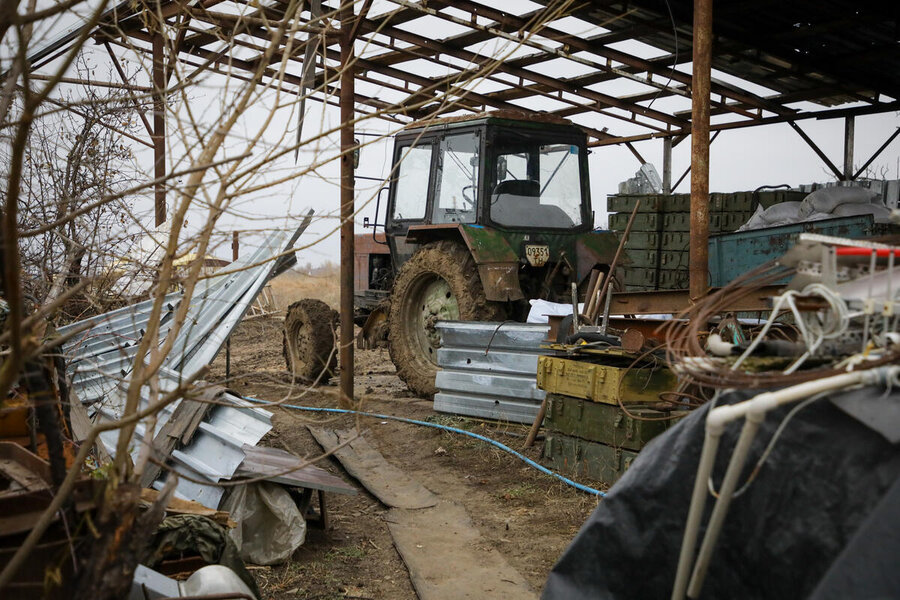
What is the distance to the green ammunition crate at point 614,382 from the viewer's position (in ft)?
18.6

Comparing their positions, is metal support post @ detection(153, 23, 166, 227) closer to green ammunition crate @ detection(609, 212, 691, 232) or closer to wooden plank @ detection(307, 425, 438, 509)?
wooden plank @ detection(307, 425, 438, 509)

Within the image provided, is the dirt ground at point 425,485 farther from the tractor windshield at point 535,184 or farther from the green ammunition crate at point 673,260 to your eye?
the green ammunition crate at point 673,260

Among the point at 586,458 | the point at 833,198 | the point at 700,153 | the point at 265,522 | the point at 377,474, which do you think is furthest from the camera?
the point at 833,198

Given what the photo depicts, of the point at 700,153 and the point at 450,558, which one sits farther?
the point at 700,153

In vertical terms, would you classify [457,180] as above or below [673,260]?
above

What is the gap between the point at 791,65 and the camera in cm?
1106

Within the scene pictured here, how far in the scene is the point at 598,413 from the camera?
5.84 m

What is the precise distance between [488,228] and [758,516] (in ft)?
20.3

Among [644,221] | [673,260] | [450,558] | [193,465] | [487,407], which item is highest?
[644,221]

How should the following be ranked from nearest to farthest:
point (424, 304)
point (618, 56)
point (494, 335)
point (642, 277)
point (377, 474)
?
→ point (377, 474), point (494, 335), point (424, 304), point (618, 56), point (642, 277)

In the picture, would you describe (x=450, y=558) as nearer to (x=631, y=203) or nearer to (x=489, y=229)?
(x=489, y=229)

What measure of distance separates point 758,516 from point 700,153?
409cm

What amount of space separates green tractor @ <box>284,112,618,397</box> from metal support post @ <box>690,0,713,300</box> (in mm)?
2206

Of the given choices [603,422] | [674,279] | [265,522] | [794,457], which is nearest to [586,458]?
[603,422]
